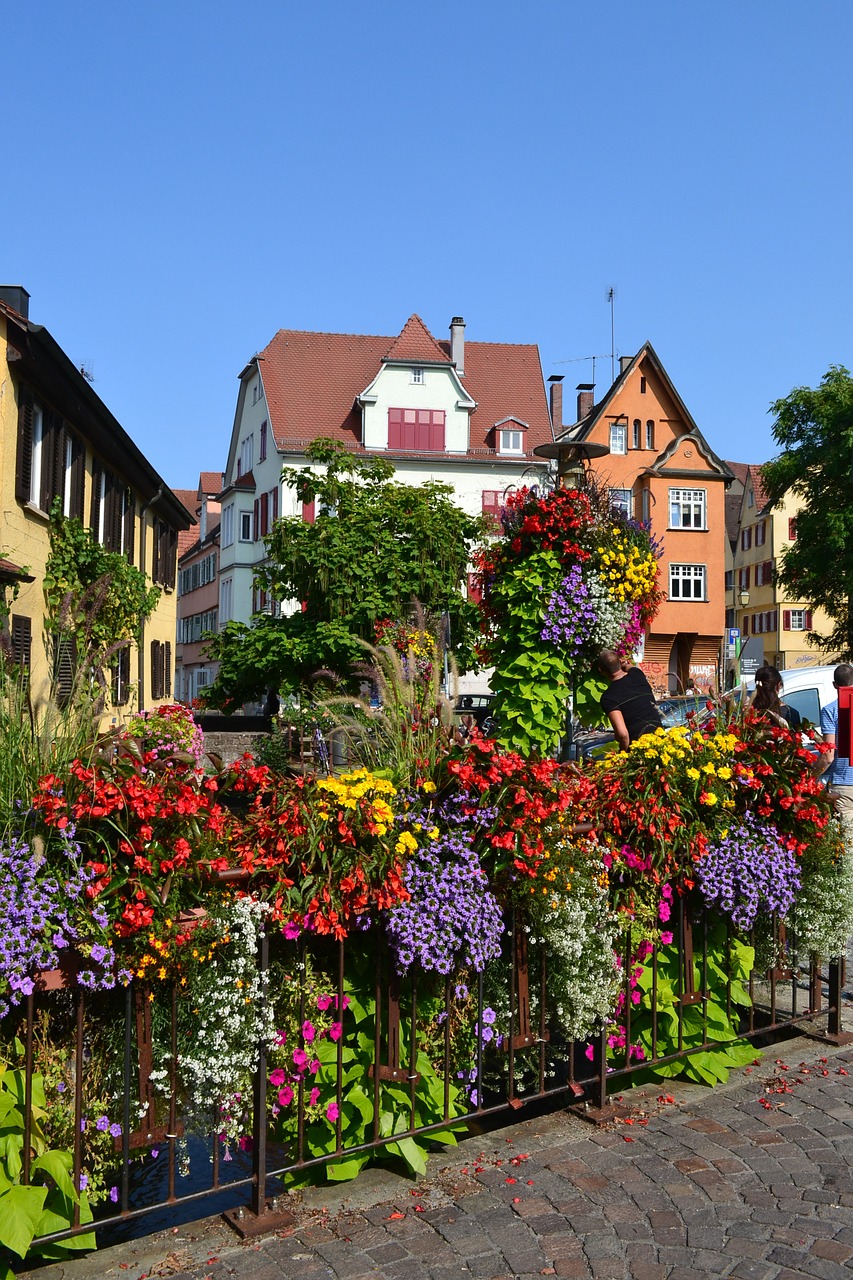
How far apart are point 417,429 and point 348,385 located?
403 centimetres

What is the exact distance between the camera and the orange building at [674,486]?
47031mm

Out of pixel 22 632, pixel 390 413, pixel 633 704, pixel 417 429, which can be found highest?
pixel 390 413

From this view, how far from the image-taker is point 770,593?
69.9 metres

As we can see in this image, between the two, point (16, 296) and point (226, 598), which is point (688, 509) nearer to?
point (226, 598)

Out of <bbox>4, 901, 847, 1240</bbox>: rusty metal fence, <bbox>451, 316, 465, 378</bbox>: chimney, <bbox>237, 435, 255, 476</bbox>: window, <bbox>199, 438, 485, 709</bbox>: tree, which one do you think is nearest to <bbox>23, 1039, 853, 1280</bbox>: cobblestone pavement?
<bbox>4, 901, 847, 1240</bbox>: rusty metal fence

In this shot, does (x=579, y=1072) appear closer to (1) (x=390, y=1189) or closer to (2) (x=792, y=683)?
(1) (x=390, y=1189)

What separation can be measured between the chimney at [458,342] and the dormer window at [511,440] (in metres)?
3.99

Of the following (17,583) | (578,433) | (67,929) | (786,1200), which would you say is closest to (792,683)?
(17,583)

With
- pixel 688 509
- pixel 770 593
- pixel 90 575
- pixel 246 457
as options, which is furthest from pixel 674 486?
pixel 90 575

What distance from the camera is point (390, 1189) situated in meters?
4.18

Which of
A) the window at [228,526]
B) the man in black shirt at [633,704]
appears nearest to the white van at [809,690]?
the man in black shirt at [633,704]

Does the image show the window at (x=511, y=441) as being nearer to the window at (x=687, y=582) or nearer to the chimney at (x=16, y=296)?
the window at (x=687, y=582)

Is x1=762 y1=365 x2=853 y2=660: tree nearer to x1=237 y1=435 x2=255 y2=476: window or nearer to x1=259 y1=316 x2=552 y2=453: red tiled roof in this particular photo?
x1=259 y1=316 x2=552 y2=453: red tiled roof

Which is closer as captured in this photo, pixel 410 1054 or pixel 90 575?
pixel 410 1054
